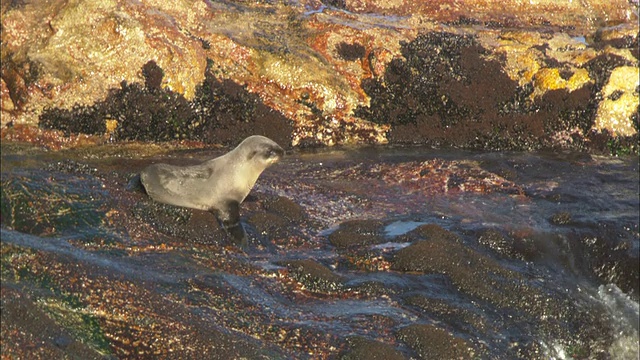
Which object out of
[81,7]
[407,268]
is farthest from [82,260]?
[81,7]

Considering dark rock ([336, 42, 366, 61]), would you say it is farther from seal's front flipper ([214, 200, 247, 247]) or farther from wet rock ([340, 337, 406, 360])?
wet rock ([340, 337, 406, 360])

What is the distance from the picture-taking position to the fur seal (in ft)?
29.9

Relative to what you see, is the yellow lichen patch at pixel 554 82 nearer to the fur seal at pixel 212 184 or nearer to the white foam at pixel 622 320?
the white foam at pixel 622 320

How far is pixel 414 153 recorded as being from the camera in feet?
41.1

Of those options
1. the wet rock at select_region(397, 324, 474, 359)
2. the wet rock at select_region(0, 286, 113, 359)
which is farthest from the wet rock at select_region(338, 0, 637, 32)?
the wet rock at select_region(0, 286, 113, 359)

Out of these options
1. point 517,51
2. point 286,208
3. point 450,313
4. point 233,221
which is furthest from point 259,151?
point 517,51

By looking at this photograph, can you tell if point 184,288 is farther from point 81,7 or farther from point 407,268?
point 81,7

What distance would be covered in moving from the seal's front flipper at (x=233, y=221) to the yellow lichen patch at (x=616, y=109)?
675cm

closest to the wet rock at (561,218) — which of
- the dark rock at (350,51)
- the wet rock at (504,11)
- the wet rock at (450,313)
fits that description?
the wet rock at (450,313)

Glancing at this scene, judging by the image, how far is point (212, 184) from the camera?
9.37m

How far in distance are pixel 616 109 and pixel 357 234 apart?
19.5ft

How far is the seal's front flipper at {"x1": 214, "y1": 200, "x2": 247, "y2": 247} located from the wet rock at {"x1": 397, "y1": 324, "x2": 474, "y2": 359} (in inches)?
80.5

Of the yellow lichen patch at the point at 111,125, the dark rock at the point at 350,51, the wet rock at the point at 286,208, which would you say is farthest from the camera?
the dark rock at the point at 350,51

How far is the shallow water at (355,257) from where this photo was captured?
7.44m
